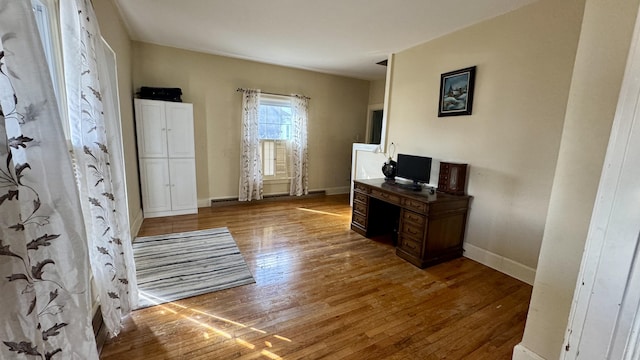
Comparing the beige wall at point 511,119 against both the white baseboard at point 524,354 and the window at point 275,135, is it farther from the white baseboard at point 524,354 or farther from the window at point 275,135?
the window at point 275,135

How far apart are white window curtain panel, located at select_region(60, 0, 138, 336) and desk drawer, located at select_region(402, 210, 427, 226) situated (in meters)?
2.55

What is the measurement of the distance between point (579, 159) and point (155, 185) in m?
4.58

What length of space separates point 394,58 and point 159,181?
13.1ft

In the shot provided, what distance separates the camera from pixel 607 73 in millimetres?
1124

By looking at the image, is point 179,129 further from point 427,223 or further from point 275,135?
point 427,223

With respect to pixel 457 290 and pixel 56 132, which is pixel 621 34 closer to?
pixel 457 290

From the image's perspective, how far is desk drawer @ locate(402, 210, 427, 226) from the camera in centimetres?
268

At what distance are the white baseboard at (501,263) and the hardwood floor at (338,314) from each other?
0.34 ft

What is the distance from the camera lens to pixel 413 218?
110 inches

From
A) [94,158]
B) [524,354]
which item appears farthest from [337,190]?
[94,158]

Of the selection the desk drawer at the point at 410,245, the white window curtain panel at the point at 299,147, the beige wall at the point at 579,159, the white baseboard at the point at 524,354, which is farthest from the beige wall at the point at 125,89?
the white baseboard at the point at 524,354

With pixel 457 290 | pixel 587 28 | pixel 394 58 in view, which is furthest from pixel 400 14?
pixel 457 290

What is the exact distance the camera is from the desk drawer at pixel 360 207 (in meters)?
3.53

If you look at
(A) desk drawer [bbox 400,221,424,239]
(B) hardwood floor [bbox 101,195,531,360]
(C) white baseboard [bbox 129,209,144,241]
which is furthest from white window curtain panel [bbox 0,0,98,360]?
(A) desk drawer [bbox 400,221,424,239]
